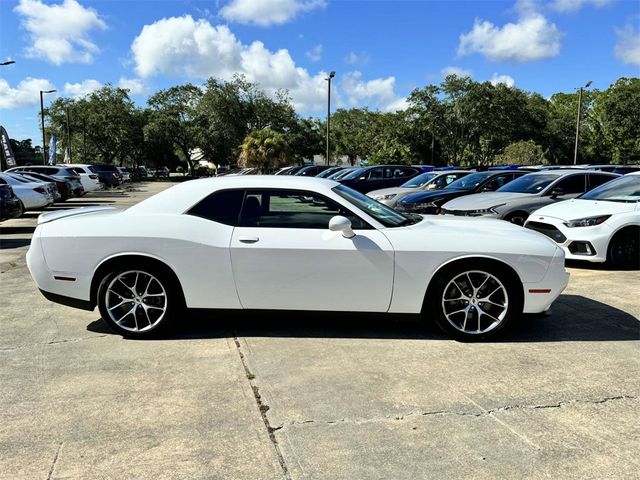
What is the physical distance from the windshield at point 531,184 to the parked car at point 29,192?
13.0 m

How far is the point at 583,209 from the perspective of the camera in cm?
794

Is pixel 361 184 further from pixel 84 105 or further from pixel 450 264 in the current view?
pixel 84 105

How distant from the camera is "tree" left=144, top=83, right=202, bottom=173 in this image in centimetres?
5253

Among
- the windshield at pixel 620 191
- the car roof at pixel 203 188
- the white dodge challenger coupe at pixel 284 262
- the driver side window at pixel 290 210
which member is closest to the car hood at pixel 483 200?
the windshield at pixel 620 191

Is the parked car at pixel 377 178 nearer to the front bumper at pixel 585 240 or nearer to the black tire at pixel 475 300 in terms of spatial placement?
the front bumper at pixel 585 240

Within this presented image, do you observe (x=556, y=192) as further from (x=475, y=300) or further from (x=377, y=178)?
(x=377, y=178)

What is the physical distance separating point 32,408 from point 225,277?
1745 millimetres

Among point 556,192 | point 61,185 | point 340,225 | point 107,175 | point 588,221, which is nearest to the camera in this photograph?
point 340,225

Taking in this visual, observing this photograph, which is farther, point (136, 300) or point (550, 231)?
point (550, 231)

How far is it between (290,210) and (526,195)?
21.5 feet

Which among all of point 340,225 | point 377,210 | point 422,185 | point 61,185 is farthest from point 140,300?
point 61,185

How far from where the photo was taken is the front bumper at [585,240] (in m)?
7.52

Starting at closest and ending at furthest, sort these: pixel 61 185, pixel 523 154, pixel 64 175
Result: pixel 61 185 < pixel 64 175 < pixel 523 154

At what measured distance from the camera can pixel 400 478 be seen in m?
2.74
